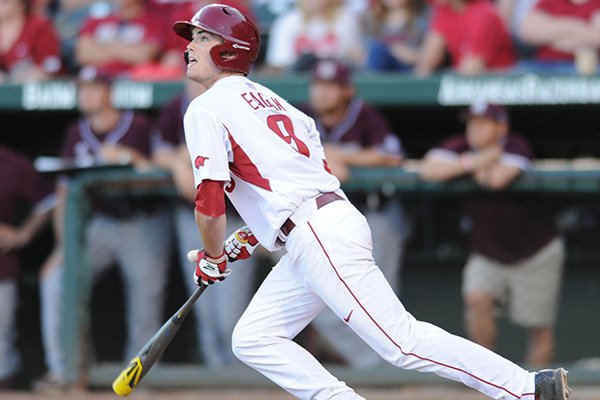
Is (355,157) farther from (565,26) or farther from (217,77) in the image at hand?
(217,77)

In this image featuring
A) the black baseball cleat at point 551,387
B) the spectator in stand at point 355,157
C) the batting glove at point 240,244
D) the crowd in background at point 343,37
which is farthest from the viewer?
the crowd in background at point 343,37

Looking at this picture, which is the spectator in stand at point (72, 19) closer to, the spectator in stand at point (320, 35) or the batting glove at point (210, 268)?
the spectator in stand at point (320, 35)

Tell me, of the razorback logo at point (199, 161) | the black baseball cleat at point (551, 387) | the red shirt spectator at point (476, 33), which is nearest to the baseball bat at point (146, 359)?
the razorback logo at point (199, 161)

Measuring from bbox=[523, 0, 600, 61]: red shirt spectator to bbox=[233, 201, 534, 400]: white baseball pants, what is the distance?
3.21m

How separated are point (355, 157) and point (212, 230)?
8.09 feet

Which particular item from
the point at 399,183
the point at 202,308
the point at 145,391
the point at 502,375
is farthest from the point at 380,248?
the point at 502,375

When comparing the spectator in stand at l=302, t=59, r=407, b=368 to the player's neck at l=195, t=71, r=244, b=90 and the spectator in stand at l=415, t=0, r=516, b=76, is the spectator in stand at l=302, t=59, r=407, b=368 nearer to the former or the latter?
the spectator in stand at l=415, t=0, r=516, b=76

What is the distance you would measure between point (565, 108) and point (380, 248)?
167cm

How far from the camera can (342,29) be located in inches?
277

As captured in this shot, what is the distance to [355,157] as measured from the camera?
20.3 feet

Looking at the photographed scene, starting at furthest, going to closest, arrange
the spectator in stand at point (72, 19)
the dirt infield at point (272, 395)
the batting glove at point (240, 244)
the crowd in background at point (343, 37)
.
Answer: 1. the spectator in stand at point (72, 19)
2. the crowd in background at point (343, 37)
3. the dirt infield at point (272, 395)
4. the batting glove at point (240, 244)

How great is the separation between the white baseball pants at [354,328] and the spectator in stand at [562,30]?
3.15 m

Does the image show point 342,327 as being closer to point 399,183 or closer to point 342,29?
point 399,183

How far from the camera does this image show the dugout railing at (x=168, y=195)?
5957mm
